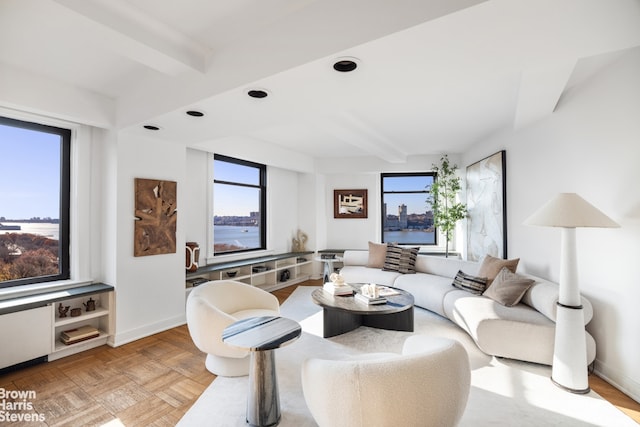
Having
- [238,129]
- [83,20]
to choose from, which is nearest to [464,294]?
[238,129]

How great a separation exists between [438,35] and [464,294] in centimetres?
299

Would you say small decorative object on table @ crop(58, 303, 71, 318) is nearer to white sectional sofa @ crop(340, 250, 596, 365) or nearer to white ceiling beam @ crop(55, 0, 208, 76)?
white ceiling beam @ crop(55, 0, 208, 76)

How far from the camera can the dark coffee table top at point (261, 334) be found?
1.88 m

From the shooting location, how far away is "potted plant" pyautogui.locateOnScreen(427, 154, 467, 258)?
5430 millimetres

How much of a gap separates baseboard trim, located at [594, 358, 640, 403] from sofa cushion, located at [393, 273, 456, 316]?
149 cm

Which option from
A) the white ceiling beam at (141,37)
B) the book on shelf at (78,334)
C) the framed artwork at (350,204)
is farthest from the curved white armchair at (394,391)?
the framed artwork at (350,204)

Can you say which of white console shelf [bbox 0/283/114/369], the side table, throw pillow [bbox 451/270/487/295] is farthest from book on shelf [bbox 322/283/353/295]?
white console shelf [bbox 0/283/114/369]

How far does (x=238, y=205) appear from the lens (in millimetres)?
5422

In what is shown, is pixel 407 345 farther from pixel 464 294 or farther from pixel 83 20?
pixel 83 20

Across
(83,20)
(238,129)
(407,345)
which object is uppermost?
(83,20)

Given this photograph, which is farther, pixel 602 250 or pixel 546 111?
pixel 546 111

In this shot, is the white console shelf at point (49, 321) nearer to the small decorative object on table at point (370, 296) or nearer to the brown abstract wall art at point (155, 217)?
the brown abstract wall art at point (155, 217)

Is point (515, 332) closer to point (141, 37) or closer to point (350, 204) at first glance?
point (141, 37)

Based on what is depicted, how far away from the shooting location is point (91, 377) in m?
2.57
